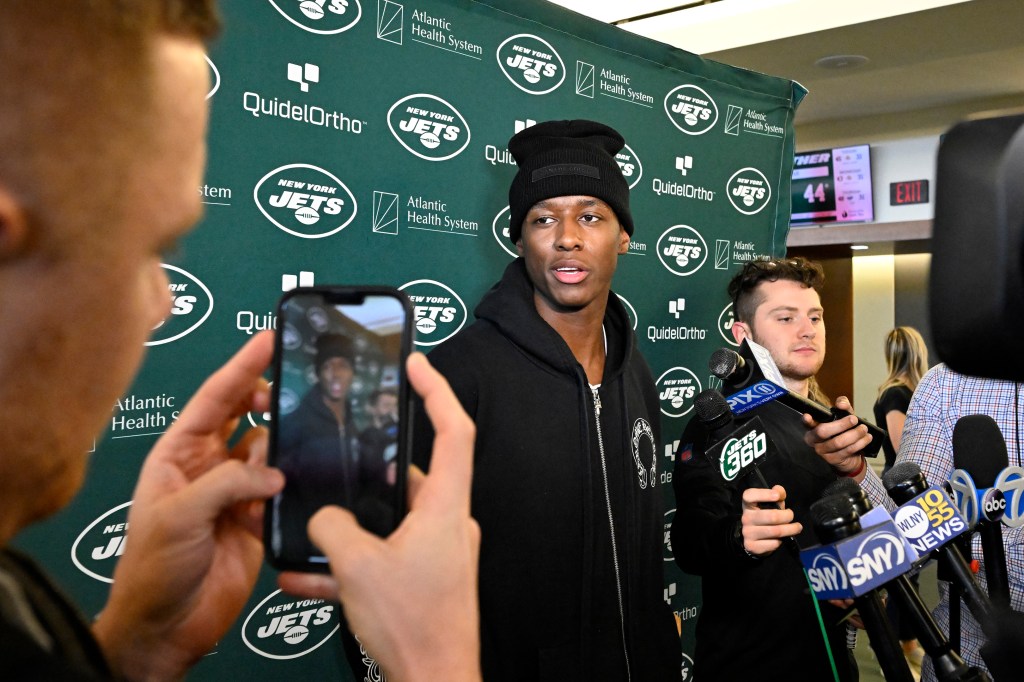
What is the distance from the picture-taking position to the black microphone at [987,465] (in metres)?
1.21

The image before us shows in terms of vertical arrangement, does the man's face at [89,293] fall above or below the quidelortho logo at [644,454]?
above

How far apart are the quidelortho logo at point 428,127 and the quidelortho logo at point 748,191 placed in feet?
3.65

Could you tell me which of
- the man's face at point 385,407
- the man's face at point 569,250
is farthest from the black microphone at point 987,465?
the man's face at point 385,407

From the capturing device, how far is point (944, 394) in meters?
2.00

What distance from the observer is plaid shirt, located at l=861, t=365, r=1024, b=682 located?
1.79 meters

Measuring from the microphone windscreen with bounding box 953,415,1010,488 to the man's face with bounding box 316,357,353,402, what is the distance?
3.38ft

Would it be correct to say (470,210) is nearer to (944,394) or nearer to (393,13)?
(393,13)

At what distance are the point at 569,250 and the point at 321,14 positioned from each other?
72 cm

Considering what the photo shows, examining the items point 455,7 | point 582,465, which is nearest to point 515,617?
point 582,465

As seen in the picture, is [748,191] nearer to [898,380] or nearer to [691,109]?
[691,109]

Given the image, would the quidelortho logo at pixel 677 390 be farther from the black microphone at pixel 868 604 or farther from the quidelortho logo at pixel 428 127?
the black microphone at pixel 868 604

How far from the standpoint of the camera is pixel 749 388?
1.48 metres

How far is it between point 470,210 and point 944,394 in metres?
1.28

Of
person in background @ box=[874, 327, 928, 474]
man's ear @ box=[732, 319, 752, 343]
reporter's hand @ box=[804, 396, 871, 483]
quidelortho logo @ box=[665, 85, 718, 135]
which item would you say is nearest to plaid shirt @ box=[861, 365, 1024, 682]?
reporter's hand @ box=[804, 396, 871, 483]
